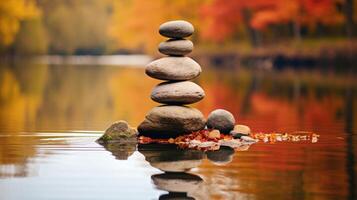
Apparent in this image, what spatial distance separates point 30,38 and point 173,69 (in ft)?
197

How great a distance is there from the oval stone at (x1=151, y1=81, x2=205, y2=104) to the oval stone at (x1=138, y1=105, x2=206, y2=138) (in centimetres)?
20

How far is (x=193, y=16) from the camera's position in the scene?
74.4 m

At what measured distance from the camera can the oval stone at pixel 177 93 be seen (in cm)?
1809

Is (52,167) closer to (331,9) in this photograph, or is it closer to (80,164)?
(80,164)

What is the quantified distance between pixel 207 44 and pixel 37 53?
15.3 meters

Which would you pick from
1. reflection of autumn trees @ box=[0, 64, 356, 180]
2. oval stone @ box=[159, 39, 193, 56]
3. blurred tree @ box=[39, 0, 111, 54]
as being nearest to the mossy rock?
reflection of autumn trees @ box=[0, 64, 356, 180]

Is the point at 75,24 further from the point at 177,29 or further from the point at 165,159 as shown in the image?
the point at 165,159

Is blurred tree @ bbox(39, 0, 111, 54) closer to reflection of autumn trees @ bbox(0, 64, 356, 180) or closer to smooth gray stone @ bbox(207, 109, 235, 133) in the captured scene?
reflection of autumn trees @ bbox(0, 64, 356, 180)

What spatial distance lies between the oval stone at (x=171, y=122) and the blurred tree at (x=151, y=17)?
55539 millimetres

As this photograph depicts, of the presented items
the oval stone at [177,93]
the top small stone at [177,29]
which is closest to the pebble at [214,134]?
the oval stone at [177,93]

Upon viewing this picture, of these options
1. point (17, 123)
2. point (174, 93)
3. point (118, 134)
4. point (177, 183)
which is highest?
point (174, 93)

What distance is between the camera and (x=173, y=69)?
1828cm

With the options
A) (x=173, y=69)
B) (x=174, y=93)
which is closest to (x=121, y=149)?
(x=174, y=93)

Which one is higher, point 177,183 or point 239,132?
point 239,132
